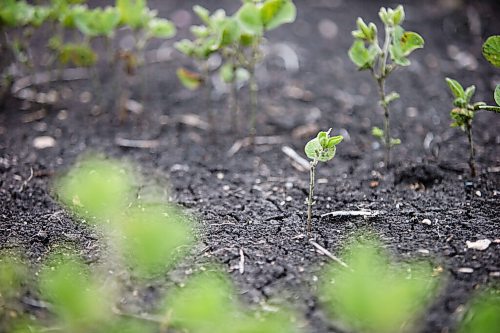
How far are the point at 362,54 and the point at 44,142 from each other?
103cm

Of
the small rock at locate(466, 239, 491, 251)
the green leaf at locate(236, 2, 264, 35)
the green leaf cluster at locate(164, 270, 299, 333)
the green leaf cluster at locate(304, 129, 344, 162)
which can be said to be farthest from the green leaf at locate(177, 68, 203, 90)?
the small rock at locate(466, 239, 491, 251)

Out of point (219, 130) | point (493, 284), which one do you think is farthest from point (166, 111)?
point (493, 284)

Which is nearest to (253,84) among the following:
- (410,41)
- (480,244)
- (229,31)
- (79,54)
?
(229,31)

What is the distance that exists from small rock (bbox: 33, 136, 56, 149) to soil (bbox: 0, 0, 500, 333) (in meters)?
0.02

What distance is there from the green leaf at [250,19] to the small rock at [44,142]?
74 centimetres

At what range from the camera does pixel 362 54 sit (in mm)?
1392

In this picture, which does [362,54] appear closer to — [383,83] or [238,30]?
[383,83]

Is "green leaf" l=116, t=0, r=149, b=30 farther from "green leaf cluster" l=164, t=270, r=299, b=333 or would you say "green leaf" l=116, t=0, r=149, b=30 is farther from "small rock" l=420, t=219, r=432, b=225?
"small rock" l=420, t=219, r=432, b=225

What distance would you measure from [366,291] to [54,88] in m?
1.78

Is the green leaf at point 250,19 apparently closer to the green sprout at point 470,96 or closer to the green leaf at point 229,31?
the green leaf at point 229,31

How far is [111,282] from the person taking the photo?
43.3 inches

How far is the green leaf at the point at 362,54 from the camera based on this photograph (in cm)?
138

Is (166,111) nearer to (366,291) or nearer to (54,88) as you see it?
(54,88)

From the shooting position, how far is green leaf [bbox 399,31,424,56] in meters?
1.32
